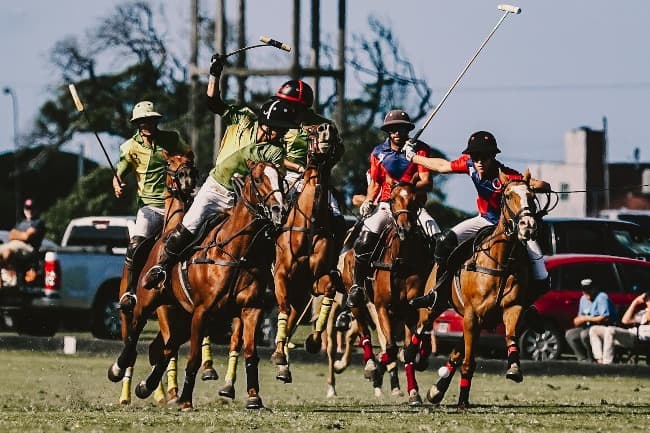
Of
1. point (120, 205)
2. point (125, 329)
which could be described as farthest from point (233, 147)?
point (120, 205)

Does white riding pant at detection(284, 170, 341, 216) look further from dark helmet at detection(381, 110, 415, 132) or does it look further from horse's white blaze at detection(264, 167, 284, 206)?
horse's white blaze at detection(264, 167, 284, 206)

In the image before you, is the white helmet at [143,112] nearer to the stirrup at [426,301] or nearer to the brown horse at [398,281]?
the brown horse at [398,281]

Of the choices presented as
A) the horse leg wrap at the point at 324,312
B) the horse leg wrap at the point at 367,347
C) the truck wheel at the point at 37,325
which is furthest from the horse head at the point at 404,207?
the truck wheel at the point at 37,325

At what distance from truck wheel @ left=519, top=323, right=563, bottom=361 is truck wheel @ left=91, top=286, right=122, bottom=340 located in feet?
24.3

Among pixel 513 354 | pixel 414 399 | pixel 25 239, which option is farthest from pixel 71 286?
pixel 513 354

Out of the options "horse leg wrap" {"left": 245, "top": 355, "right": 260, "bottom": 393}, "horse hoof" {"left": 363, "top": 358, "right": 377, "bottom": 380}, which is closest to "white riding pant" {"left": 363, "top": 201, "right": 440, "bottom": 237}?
"horse hoof" {"left": 363, "top": 358, "right": 377, "bottom": 380}

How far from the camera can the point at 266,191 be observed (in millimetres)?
18172

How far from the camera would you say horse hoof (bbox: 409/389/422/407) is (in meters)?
20.2

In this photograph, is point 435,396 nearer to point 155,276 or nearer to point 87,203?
point 155,276

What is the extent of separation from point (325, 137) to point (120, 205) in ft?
162

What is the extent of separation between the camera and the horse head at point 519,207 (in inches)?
739

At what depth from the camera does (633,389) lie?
24.5 m

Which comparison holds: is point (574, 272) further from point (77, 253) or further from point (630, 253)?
point (77, 253)

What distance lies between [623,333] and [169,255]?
11.3m
